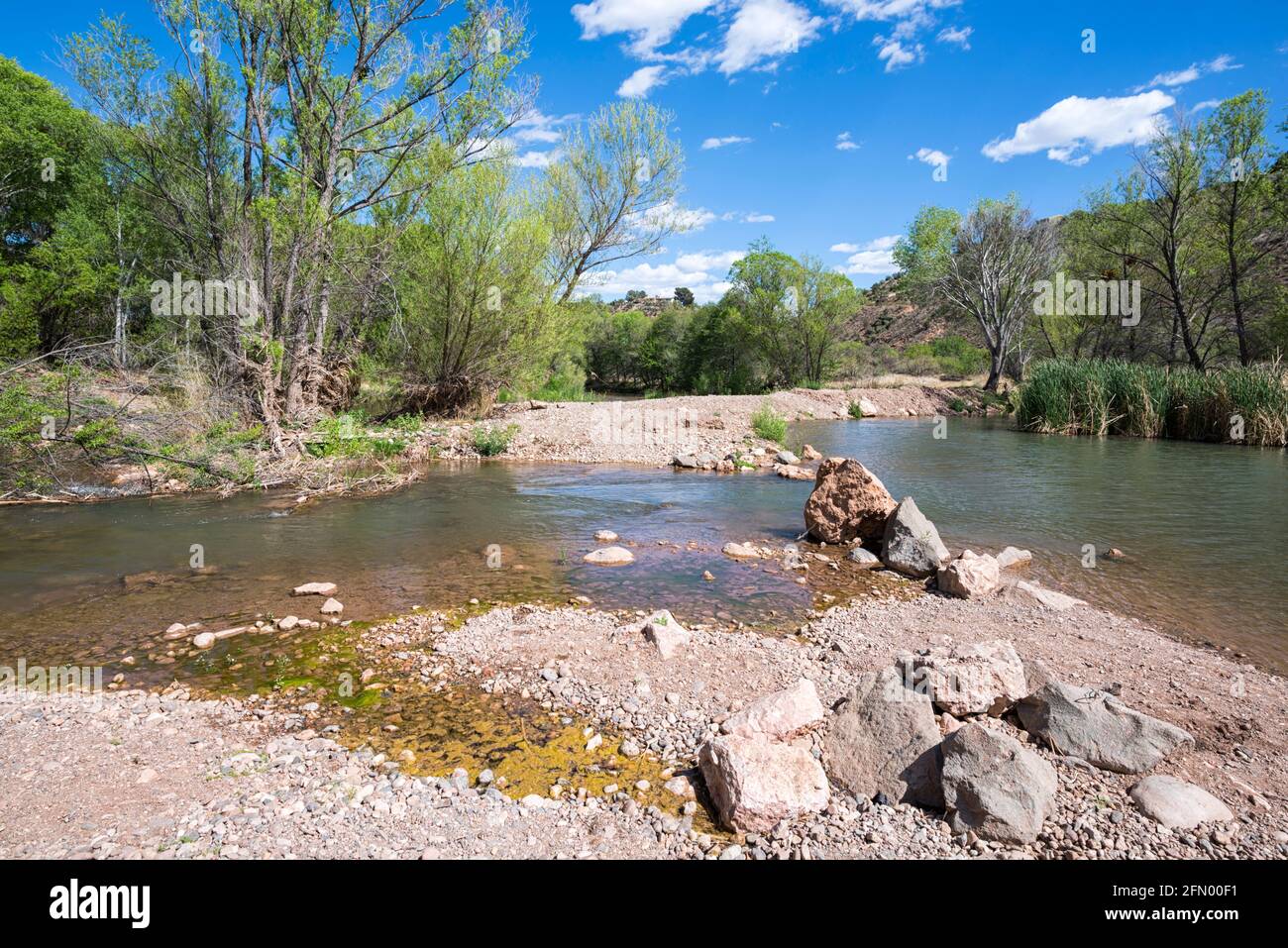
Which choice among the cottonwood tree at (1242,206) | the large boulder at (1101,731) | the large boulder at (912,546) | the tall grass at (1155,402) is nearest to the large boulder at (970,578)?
the large boulder at (912,546)

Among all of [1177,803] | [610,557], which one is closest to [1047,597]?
[1177,803]

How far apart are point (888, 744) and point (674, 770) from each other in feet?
3.82

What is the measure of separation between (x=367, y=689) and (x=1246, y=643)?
7126 millimetres

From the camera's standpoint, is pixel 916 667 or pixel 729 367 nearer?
pixel 916 667

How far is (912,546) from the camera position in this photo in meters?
7.34

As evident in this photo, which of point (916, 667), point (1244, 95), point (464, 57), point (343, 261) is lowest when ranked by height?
point (916, 667)

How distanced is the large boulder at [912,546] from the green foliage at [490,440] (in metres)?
11.7

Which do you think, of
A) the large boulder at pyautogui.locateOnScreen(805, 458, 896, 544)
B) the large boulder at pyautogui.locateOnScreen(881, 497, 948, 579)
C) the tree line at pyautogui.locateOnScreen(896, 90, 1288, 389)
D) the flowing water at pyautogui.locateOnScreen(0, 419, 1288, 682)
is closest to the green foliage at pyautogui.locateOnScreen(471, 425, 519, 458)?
the flowing water at pyautogui.locateOnScreen(0, 419, 1288, 682)

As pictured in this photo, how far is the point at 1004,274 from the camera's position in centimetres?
3553

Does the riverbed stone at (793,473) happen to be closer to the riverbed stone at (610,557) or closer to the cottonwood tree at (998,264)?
the riverbed stone at (610,557)

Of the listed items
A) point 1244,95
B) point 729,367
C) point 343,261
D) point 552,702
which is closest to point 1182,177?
point 1244,95

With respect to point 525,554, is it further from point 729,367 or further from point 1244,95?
point 729,367

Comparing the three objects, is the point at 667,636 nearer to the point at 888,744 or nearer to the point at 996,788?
the point at 888,744

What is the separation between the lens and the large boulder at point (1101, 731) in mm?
3285
